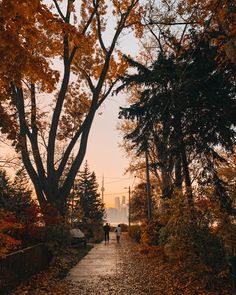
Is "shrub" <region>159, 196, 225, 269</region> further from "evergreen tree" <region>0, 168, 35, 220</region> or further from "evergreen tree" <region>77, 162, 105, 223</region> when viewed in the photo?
"evergreen tree" <region>77, 162, 105, 223</region>

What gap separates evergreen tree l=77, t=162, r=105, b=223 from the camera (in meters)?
55.8

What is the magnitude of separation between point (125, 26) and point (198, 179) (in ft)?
26.9

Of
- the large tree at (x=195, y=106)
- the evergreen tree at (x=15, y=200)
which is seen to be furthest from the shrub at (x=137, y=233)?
the large tree at (x=195, y=106)

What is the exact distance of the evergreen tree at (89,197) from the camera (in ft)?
183

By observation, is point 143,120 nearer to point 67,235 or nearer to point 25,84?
point 67,235

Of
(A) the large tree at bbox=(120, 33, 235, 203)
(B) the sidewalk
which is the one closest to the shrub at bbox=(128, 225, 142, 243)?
(B) the sidewalk

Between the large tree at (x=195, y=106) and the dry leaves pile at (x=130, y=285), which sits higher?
the large tree at (x=195, y=106)

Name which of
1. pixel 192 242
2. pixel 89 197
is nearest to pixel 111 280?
pixel 192 242

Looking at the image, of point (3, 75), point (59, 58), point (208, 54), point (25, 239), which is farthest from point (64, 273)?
point (59, 58)

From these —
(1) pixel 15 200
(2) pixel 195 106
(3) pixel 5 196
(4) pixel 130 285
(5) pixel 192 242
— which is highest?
(2) pixel 195 106

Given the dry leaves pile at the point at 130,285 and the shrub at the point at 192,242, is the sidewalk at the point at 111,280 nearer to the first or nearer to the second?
the dry leaves pile at the point at 130,285

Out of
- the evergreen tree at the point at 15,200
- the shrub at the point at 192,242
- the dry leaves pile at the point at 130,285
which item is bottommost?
the dry leaves pile at the point at 130,285

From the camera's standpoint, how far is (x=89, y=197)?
5888cm

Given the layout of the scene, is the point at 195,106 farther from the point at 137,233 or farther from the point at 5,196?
the point at 137,233
